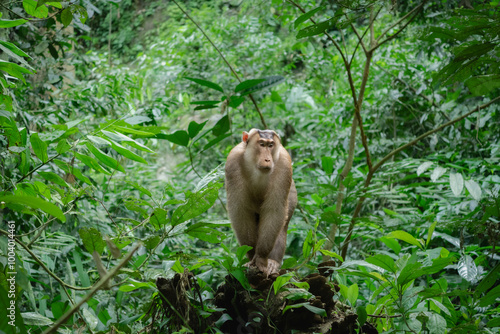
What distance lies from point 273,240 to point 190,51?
5382 mm

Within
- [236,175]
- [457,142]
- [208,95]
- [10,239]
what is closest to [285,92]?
[208,95]

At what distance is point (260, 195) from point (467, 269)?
5.05 ft

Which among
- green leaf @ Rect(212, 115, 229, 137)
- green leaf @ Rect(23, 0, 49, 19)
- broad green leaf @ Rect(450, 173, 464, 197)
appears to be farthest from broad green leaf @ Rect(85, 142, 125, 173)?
broad green leaf @ Rect(450, 173, 464, 197)

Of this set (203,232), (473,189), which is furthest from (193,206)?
(473,189)

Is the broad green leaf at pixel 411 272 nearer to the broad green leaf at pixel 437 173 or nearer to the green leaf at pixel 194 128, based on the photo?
the green leaf at pixel 194 128

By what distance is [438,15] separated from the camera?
14.1 feet

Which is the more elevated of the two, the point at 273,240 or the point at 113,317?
the point at 273,240

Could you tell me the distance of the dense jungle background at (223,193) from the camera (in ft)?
6.29

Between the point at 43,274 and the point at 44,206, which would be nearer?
the point at 44,206

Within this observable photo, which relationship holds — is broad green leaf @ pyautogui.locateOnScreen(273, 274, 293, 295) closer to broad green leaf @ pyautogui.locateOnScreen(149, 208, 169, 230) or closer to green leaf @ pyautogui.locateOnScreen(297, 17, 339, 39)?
broad green leaf @ pyautogui.locateOnScreen(149, 208, 169, 230)

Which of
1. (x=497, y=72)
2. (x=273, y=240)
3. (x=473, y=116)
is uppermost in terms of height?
(x=497, y=72)

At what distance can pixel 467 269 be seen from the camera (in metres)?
3.00

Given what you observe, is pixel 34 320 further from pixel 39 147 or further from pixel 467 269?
pixel 467 269

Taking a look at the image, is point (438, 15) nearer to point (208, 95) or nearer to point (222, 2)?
point (208, 95)
